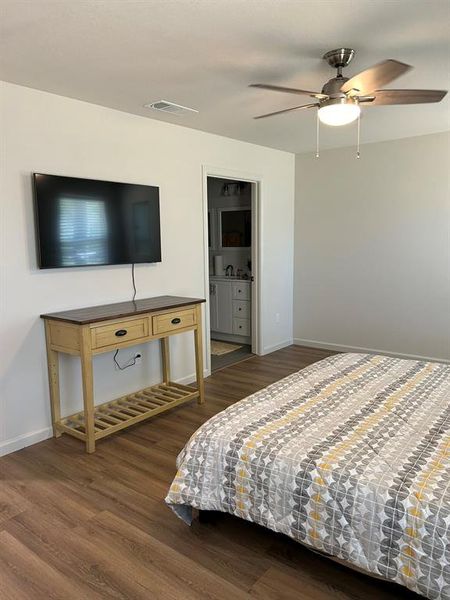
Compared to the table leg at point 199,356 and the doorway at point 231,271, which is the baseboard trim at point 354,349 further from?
the table leg at point 199,356

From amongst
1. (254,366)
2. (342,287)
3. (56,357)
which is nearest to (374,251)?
(342,287)

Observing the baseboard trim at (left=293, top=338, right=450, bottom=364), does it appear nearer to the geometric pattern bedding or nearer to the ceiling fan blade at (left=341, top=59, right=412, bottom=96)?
the geometric pattern bedding

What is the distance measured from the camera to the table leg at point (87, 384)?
287cm

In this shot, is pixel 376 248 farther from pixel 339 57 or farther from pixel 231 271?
pixel 339 57

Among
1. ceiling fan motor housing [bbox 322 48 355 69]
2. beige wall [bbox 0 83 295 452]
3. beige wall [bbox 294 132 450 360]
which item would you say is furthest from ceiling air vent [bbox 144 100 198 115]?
beige wall [bbox 294 132 450 360]

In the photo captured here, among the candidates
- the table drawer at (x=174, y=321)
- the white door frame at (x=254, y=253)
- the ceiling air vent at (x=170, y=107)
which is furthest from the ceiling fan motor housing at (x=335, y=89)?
the white door frame at (x=254, y=253)

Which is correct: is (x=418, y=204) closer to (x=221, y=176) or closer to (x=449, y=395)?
(x=221, y=176)

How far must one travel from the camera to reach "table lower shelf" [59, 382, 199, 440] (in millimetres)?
3172

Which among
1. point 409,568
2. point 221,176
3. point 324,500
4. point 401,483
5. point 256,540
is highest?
point 221,176

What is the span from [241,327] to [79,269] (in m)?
2.90

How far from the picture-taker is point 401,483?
1.63m

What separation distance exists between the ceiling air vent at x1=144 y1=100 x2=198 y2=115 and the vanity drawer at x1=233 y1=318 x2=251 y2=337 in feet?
9.56

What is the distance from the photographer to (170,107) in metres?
3.44

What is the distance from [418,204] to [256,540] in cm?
402
